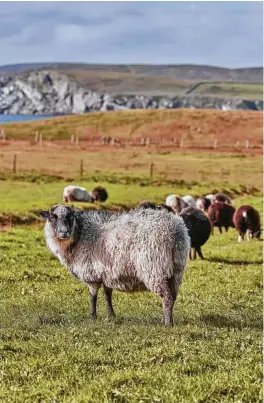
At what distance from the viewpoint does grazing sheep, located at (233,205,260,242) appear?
93.2ft

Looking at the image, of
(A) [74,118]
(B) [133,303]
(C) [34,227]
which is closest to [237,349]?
(B) [133,303]

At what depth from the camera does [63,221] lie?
1395cm

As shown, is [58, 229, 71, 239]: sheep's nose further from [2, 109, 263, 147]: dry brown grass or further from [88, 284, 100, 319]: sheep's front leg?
[2, 109, 263, 147]: dry brown grass

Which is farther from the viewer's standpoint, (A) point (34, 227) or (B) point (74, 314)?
(A) point (34, 227)

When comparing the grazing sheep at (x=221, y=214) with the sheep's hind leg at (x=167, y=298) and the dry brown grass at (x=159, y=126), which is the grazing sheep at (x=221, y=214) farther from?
the dry brown grass at (x=159, y=126)

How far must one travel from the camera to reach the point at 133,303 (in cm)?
1577

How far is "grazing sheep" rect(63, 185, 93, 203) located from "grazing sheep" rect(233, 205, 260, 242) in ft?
42.1

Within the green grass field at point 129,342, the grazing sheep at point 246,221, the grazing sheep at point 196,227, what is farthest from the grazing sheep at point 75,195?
the green grass field at point 129,342

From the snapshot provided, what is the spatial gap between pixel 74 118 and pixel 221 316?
396 feet

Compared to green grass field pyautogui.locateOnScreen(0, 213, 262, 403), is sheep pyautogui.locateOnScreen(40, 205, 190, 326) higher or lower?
higher

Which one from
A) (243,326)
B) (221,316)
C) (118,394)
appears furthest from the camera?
(221,316)

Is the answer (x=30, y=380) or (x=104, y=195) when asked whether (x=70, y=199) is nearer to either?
(x=104, y=195)

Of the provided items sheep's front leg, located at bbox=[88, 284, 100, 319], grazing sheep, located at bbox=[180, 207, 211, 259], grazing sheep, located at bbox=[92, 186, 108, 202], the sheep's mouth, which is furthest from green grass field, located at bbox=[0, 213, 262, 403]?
grazing sheep, located at bbox=[92, 186, 108, 202]

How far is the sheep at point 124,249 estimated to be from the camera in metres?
12.8
